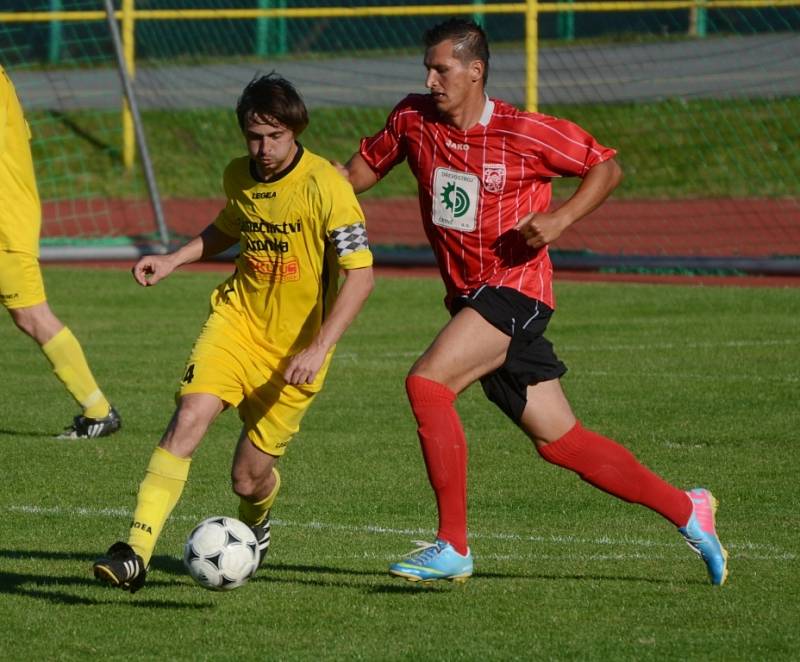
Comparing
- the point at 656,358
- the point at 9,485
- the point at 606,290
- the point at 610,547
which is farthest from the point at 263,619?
the point at 606,290

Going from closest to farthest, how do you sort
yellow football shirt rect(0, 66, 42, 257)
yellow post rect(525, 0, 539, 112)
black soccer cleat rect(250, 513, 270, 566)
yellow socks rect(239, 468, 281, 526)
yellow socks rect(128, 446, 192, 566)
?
yellow socks rect(128, 446, 192, 566) → black soccer cleat rect(250, 513, 270, 566) → yellow socks rect(239, 468, 281, 526) → yellow football shirt rect(0, 66, 42, 257) → yellow post rect(525, 0, 539, 112)

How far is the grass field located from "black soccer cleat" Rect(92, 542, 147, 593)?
15 cm

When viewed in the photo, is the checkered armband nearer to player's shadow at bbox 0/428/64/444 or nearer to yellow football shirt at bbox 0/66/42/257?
yellow football shirt at bbox 0/66/42/257

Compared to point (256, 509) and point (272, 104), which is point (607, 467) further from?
point (272, 104)

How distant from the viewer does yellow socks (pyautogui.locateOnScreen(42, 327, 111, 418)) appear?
9.26m

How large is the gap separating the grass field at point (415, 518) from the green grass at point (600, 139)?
707 centimetres

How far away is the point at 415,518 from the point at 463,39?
2.20 metres

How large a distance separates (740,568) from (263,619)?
6.30ft

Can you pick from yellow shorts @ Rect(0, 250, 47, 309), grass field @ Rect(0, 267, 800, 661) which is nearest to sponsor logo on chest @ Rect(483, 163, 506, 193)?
grass field @ Rect(0, 267, 800, 661)

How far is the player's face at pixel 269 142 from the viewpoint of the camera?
5949 millimetres

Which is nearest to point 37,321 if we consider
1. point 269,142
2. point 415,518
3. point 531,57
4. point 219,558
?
point 415,518

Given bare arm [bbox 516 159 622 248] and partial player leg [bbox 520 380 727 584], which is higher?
bare arm [bbox 516 159 622 248]

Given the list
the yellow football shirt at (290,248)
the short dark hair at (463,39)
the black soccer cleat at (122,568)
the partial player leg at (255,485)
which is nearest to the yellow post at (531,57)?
the short dark hair at (463,39)

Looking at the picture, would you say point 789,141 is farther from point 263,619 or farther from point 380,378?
point 263,619
